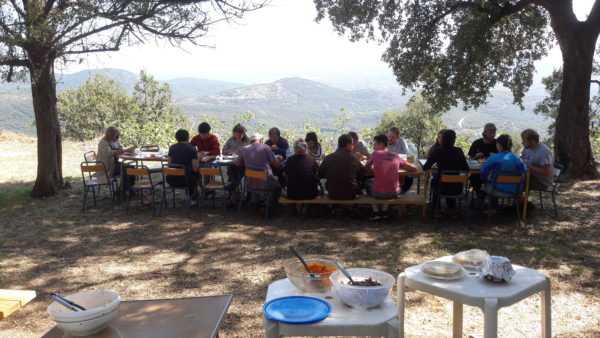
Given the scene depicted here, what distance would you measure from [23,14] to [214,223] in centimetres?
423

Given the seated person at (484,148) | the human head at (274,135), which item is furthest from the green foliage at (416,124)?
the human head at (274,135)

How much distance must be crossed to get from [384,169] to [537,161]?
217 centimetres

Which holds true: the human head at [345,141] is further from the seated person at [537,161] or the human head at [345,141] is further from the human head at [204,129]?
the human head at [204,129]

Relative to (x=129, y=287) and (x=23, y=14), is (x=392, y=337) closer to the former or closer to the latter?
(x=129, y=287)

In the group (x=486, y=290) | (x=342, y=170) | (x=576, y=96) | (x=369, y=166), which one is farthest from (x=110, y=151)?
(x=576, y=96)

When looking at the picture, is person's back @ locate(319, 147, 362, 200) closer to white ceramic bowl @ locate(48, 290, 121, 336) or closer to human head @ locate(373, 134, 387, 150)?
human head @ locate(373, 134, 387, 150)

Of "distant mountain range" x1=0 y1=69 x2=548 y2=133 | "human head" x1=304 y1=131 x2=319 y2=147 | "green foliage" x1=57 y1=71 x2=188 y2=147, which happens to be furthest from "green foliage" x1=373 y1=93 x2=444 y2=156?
"distant mountain range" x1=0 y1=69 x2=548 y2=133

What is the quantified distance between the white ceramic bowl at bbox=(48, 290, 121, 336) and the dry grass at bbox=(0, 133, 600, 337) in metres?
1.65

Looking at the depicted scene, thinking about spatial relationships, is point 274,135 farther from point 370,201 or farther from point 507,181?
point 507,181

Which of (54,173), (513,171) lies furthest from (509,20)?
(54,173)

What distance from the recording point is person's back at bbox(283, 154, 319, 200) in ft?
22.3

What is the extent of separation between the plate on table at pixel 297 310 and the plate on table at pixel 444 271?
720 mm

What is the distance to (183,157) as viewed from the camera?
7391mm

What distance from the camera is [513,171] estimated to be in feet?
20.9
